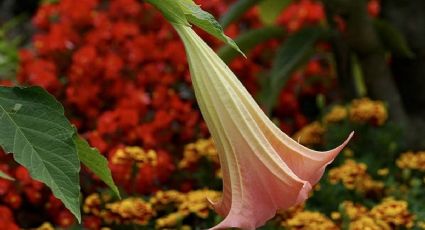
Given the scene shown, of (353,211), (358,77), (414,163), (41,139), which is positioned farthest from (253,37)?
(41,139)

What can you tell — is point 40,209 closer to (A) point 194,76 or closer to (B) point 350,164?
(B) point 350,164

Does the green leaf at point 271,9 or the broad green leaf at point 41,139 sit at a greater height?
the broad green leaf at point 41,139

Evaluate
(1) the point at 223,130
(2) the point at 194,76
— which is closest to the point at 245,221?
(1) the point at 223,130

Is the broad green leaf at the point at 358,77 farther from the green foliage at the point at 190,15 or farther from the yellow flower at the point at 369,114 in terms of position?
the green foliage at the point at 190,15

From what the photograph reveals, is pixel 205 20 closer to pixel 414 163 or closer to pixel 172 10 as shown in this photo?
pixel 172 10

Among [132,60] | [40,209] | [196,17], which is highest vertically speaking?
[196,17]

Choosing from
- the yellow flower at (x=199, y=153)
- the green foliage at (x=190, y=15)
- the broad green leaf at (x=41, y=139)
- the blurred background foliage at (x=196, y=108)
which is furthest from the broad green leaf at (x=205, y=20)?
the yellow flower at (x=199, y=153)

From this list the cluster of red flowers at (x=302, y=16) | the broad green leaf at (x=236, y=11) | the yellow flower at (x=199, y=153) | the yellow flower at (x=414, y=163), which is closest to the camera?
the yellow flower at (x=414, y=163)
